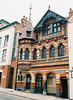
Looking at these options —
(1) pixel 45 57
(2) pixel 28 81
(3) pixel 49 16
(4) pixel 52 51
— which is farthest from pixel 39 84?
(3) pixel 49 16

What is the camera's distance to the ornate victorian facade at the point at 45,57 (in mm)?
16516

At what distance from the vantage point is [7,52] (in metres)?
24.7

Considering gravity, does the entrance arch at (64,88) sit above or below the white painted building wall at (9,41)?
below

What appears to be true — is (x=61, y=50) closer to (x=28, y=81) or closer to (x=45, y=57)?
(x=45, y=57)

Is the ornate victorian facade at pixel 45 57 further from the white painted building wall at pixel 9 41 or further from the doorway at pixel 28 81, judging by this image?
the white painted building wall at pixel 9 41

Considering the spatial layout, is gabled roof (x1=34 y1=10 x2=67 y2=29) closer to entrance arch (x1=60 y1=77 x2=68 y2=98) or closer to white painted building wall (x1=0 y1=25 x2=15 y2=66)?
white painted building wall (x1=0 y1=25 x2=15 y2=66)

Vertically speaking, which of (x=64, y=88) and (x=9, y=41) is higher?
(x=9, y=41)

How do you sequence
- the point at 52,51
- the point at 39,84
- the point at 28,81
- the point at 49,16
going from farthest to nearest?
the point at 28,81, the point at 49,16, the point at 39,84, the point at 52,51

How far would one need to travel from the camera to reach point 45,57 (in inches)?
761

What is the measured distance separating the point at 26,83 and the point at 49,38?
8.56m

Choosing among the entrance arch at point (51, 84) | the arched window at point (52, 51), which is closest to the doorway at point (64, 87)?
the entrance arch at point (51, 84)

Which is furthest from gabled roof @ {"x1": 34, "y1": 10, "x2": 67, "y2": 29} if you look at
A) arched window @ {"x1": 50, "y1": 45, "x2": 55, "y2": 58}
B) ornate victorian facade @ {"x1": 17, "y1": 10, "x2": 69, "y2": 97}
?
arched window @ {"x1": 50, "y1": 45, "x2": 55, "y2": 58}

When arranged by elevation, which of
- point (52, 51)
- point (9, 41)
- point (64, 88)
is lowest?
point (64, 88)

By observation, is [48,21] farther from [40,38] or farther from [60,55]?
[60,55]
